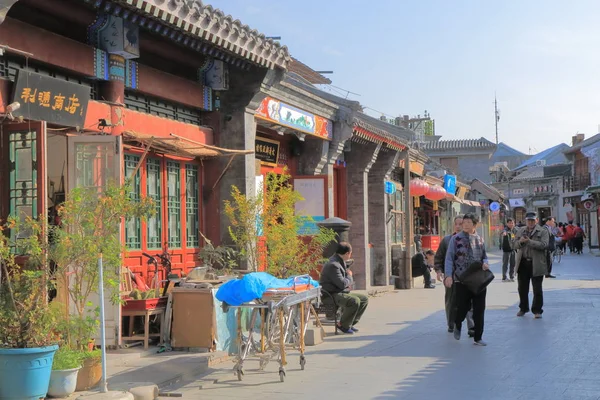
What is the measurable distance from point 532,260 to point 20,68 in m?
8.75

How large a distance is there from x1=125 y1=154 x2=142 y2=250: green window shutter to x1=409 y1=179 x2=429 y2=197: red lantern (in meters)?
14.6

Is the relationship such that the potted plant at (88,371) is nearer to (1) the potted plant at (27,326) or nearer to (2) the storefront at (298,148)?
(1) the potted plant at (27,326)

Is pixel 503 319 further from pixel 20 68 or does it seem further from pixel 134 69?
pixel 20 68

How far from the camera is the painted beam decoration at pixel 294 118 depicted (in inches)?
547

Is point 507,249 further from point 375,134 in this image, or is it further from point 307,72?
point 307,72

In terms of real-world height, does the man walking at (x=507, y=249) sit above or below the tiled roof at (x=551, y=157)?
below

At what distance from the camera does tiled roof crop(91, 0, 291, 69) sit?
9.03m

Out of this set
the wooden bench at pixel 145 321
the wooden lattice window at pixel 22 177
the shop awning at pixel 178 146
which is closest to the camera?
the wooden lattice window at pixel 22 177

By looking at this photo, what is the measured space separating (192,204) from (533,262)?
575 cm

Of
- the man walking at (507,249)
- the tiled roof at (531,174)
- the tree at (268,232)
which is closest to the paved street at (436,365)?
the tree at (268,232)

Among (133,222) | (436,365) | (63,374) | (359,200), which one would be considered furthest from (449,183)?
(63,374)

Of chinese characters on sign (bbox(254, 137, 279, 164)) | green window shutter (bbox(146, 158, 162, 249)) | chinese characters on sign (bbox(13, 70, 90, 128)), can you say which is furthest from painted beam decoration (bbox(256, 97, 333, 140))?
chinese characters on sign (bbox(13, 70, 90, 128))

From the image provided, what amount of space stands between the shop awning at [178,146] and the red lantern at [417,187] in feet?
42.5

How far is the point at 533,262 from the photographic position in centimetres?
1359
